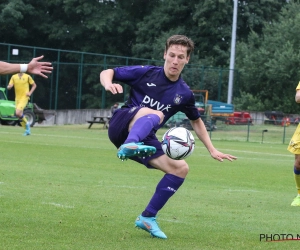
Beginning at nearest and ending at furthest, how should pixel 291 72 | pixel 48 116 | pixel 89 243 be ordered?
pixel 89 243 → pixel 48 116 → pixel 291 72

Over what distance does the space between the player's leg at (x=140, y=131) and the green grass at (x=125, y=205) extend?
2.59 ft

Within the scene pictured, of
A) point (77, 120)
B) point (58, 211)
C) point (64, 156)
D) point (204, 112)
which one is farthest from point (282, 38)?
point (58, 211)

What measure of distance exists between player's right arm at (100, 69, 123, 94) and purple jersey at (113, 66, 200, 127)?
14 centimetres

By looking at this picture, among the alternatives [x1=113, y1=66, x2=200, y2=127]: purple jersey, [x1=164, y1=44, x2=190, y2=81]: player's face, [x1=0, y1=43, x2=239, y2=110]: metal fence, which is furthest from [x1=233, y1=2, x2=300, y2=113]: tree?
[x1=164, y1=44, x2=190, y2=81]: player's face

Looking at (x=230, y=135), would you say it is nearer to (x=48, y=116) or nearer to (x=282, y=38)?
(x=48, y=116)

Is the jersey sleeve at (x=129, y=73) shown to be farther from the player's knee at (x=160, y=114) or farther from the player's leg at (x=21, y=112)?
the player's leg at (x=21, y=112)

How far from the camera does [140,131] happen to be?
6.57m

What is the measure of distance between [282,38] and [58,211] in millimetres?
40936

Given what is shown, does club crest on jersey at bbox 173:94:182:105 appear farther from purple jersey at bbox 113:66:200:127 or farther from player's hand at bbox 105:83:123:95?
player's hand at bbox 105:83:123:95

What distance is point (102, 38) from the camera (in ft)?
174

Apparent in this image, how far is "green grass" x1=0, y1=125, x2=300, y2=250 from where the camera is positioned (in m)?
6.71

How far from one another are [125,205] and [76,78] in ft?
103

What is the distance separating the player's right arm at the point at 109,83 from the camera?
21.1ft

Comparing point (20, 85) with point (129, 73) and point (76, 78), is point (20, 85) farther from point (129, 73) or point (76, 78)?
point (129, 73)
